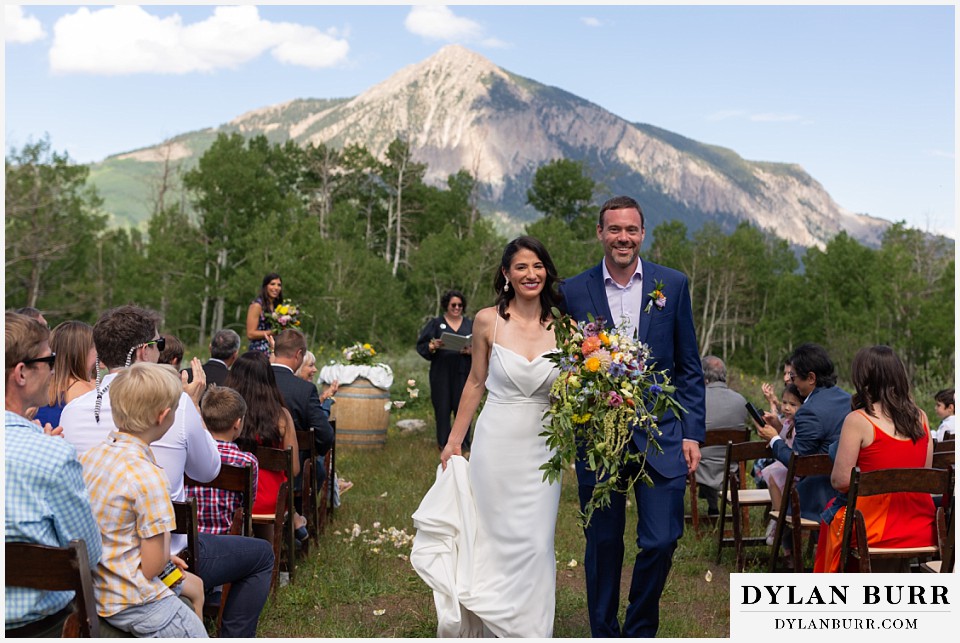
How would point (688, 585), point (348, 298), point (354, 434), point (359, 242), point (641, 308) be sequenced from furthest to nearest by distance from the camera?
point (359, 242)
point (348, 298)
point (354, 434)
point (688, 585)
point (641, 308)

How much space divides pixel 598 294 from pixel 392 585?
2808mm

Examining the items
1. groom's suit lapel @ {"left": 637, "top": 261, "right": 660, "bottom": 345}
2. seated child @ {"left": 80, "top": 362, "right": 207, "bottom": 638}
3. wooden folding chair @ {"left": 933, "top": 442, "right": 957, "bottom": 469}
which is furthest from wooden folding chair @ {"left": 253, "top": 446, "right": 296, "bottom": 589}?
wooden folding chair @ {"left": 933, "top": 442, "right": 957, "bottom": 469}

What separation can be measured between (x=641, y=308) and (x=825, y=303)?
72383mm

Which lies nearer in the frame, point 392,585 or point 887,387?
point 887,387

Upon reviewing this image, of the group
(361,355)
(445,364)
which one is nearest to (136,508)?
(445,364)

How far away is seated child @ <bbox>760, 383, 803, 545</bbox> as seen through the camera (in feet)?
23.4

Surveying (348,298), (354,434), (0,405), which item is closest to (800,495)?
(0,405)

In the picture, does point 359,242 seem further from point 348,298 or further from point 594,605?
point 594,605

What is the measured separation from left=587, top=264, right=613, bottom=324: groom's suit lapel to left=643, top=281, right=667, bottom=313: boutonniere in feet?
0.67

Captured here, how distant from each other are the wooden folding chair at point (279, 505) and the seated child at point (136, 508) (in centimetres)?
211

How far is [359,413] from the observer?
13.0 m

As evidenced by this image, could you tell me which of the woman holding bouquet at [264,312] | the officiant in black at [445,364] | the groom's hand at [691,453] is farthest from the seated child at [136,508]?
the officiant in black at [445,364]

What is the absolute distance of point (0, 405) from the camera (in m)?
3.34

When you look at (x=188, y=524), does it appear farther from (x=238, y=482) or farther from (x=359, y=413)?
(x=359, y=413)
